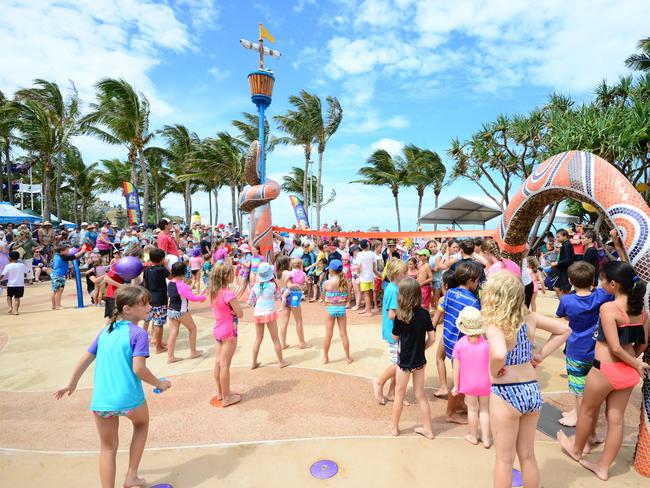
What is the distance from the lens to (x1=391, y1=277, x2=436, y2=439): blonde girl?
3.11m

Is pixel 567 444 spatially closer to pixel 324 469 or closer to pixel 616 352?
pixel 616 352

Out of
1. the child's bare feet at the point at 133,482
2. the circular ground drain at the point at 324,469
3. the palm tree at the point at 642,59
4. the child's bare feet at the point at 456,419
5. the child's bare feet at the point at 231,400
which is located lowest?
the child's bare feet at the point at 456,419

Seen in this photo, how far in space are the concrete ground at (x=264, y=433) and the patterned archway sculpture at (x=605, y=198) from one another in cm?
64

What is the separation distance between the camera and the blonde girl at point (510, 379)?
6.85 feet

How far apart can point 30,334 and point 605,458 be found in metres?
9.05

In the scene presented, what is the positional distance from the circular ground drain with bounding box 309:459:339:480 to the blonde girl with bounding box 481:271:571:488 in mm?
1239

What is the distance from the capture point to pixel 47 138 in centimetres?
1953

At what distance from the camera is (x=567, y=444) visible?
299 centimetres

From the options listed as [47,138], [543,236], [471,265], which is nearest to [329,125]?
[543,236]

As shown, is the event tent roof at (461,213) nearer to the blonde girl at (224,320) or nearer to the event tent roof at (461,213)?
the event tent roof at (461,213)

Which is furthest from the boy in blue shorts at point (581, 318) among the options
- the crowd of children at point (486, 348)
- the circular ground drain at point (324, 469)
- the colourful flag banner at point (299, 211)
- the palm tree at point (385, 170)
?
the palm tree at point (385, 170)

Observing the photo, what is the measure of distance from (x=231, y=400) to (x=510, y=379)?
10.1 ft

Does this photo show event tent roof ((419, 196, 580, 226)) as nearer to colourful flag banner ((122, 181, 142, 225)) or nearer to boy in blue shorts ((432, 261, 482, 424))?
boy in blue shorts ((432, 261, 482, 424))

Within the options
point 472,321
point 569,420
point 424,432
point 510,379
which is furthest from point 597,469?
point 472,321
